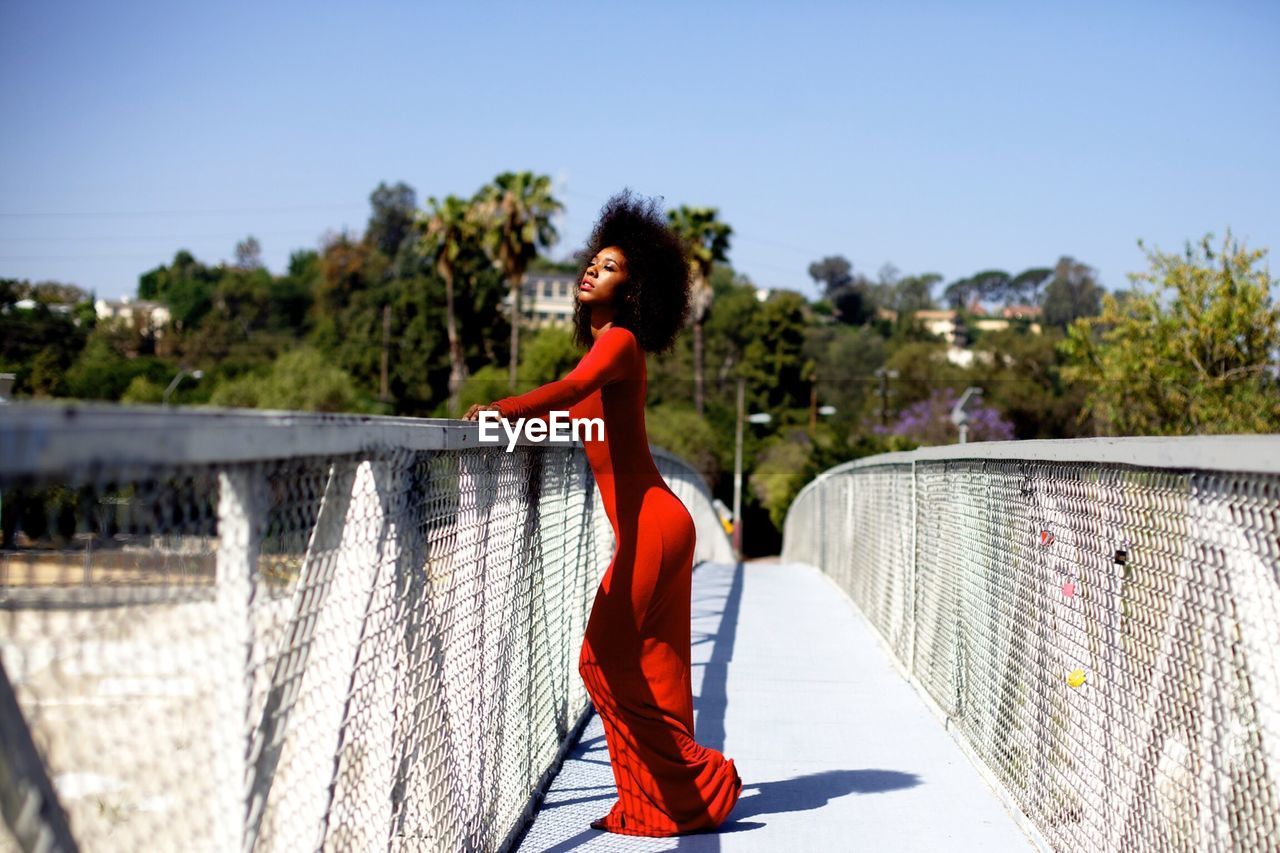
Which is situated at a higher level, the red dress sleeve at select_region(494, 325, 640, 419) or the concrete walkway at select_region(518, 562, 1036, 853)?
the red dress sleeve at select_region(494, 325, 640, 419)

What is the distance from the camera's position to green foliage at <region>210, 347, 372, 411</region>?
2452 inches

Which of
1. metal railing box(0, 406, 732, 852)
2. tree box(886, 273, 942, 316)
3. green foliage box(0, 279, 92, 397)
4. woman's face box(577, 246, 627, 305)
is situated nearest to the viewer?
metal railing box(0, 406, 732, 852)

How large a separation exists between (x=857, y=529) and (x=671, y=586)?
7.72 m

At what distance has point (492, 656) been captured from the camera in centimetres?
407

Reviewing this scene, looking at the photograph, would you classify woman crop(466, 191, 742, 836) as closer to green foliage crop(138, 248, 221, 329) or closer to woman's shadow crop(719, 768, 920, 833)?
woman's shadow crop(719, 768, 920, 833)

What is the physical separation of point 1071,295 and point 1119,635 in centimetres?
16831

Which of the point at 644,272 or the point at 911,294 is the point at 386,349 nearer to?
the point at 644,272

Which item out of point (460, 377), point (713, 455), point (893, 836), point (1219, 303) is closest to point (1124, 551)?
point (893, 836)

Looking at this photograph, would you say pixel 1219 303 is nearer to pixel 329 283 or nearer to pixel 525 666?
pixel 525 666

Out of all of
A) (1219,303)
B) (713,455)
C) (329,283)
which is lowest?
(713,455)

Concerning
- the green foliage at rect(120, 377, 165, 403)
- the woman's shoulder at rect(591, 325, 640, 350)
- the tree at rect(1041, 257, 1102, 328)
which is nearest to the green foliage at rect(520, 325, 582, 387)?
the green foliage at rect(120, 377, 165, 403)

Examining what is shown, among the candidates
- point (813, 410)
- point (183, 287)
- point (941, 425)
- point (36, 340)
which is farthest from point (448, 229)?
point (183, 287)

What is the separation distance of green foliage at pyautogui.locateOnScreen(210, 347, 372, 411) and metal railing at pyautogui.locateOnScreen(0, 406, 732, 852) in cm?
5870

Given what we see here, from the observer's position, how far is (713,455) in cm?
6169
